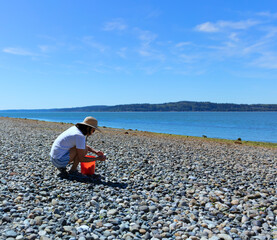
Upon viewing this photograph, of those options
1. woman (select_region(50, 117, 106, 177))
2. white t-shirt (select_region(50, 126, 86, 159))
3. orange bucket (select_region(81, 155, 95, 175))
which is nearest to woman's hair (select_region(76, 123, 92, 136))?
woman (select_region(50, 117, 106, 177))

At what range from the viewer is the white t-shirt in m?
7.19

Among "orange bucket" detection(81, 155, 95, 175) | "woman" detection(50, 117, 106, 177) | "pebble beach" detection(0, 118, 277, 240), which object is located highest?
"woman" detection(50, 117, 106, 177)

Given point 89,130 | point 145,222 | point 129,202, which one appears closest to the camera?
point 145,222

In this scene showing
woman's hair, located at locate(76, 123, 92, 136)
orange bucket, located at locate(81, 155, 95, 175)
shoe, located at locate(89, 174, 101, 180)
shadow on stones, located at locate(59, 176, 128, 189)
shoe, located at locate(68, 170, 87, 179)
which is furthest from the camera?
orange bucket, located at locate(81, 155, 95, 175)

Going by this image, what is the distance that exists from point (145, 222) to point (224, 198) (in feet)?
8.20

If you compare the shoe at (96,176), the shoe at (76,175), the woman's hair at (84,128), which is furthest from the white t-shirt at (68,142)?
the shoe at (96,176)

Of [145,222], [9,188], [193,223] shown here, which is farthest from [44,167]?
[193,223]

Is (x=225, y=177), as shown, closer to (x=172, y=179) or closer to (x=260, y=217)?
(x=172, y=179)

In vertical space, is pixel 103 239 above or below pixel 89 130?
below

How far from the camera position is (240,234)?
4496mm

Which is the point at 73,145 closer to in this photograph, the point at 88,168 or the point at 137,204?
the point at 88,168

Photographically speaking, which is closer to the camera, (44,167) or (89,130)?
(89,130)

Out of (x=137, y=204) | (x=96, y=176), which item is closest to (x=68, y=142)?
(x=96, y=176)

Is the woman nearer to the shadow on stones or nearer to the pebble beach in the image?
the shadow on stones
